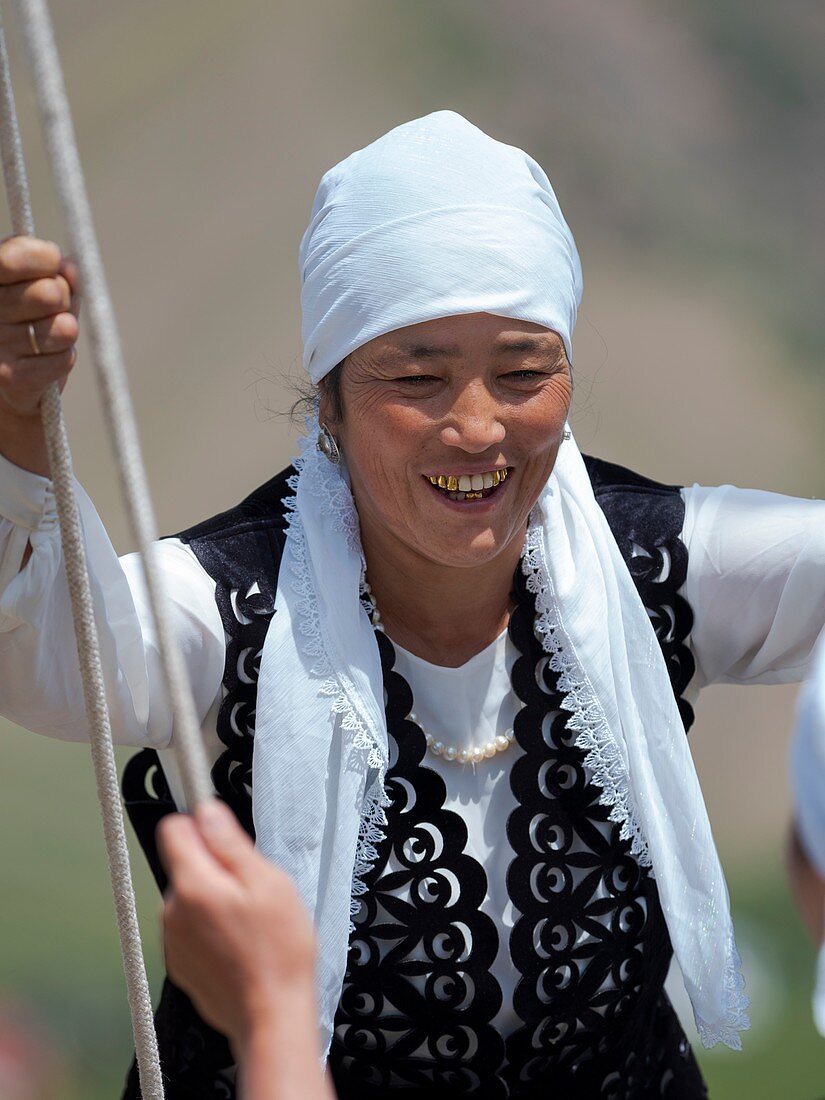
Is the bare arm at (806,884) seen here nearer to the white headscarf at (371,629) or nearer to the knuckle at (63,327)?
the knuckle at (63,327)

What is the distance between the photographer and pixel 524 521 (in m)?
1.87

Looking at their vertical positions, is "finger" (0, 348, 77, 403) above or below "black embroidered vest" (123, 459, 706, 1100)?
above

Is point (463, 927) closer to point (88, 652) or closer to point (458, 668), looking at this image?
point (458, 668)

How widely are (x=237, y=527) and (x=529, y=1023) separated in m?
0.71

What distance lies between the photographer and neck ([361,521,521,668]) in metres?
1.91

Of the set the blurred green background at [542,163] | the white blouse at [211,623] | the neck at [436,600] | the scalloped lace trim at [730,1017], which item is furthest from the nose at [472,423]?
the blurred green background at [542,163]

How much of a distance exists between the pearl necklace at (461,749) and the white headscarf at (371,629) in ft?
0.15

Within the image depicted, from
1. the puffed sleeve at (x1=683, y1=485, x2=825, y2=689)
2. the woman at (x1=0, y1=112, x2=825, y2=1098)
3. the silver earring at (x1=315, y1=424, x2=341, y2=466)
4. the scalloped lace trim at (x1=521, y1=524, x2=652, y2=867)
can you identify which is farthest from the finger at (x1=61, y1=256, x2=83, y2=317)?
the puffed sleeve at (x1=683, y1=485, x2=825, y2=689)

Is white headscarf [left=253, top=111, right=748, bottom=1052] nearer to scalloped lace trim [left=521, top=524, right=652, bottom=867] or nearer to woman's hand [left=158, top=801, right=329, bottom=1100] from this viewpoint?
scalloped lace trim [left=521, top=524, right=652, bottom=867]

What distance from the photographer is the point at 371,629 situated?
73.4 inches

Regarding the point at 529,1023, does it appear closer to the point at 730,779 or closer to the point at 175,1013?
the point at 175,1013

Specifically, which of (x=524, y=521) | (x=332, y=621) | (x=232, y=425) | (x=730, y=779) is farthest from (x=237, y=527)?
(x=232, y=425)

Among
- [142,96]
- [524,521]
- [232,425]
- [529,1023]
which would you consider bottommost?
[529,1023]

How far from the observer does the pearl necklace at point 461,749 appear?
1.87 m
